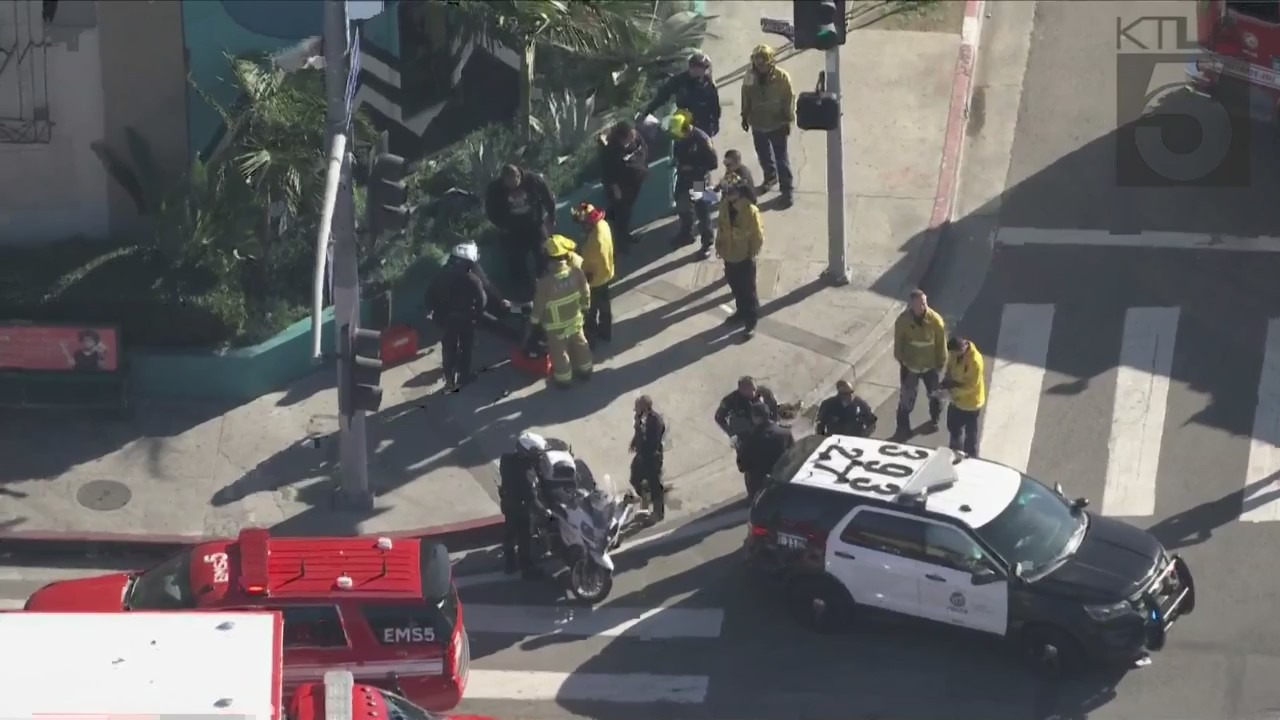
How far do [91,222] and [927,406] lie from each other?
9.09m

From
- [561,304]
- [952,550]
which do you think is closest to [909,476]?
[952,550]

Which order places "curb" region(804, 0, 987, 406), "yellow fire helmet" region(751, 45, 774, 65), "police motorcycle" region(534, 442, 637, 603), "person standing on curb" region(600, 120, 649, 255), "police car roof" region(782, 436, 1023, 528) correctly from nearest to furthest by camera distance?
1. "police car roof" region(782, 436, 1023, 528)
2. "police motorcycle" region(534, 442, 637, 603)
3. "curb" region(804, 0, 987, 406)
4. "person standing on curb" region(600, 120, 649, 255)
5. "yellow fire helmet" region(751, 45, 774, 65)

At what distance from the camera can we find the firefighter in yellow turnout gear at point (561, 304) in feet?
68.3

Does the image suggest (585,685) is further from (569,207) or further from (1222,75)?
(1222,75)

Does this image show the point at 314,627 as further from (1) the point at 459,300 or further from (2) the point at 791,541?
(1) the point at 459,300

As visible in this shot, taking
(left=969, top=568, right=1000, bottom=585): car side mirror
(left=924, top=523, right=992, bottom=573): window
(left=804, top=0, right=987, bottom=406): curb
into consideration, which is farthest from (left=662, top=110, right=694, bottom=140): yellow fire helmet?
(left=969, top=568, right=1000, bottom=585): car side mirror

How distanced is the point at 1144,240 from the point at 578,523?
8767mm

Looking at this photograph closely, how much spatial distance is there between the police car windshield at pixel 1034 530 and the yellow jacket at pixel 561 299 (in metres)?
5.27

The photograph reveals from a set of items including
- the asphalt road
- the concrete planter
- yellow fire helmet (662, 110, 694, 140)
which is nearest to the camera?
the asphalt road

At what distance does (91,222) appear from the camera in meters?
22.3

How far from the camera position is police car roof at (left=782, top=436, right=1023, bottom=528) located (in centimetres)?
1745

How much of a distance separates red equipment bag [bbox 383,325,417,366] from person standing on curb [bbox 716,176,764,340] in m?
3.38

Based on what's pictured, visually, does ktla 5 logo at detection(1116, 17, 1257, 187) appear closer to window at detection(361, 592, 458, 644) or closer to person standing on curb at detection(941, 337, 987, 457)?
person standing on curb at detection(941, 337, 987, 457)

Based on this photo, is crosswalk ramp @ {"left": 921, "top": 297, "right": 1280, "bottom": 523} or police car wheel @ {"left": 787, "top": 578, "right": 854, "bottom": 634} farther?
crosswalk ramp @ {"left": 921, "top": 297, "right": 1280, "bottom": 523}
